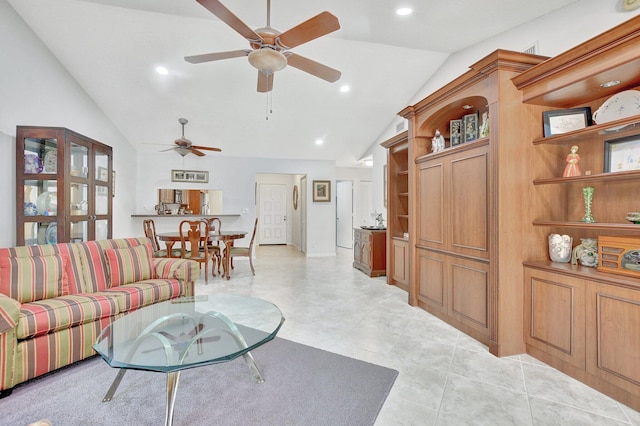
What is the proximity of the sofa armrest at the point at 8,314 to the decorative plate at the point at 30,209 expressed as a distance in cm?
185

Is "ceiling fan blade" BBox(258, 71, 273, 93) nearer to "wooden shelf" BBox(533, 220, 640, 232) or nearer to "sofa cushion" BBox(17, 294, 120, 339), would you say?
"sofa cushion" BBox(17, 294, 120, 339)

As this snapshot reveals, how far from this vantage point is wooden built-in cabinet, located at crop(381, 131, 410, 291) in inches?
178

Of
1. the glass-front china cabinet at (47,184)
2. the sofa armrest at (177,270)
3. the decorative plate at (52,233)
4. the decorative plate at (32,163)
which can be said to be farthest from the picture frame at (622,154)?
the decorative plate at (32,163)

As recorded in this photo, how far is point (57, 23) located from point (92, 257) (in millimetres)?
2883

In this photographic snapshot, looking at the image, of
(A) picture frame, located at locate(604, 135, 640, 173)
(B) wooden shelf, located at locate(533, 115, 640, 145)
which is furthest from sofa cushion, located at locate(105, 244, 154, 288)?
(A) picture frame, located at locate(604, 135, 640, 173)

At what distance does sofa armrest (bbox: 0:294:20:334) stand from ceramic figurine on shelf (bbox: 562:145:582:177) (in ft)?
12.6

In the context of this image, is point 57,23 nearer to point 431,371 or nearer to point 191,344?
point 191,344

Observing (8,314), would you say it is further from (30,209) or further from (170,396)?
(30,209)

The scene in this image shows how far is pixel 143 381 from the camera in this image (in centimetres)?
199

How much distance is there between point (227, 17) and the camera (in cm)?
204

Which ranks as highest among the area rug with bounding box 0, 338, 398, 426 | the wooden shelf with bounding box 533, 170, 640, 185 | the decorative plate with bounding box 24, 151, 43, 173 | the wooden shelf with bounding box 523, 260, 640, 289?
the decorative plate with bounding box 24, 151, 43, 173

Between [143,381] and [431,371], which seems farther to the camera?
[431,371]

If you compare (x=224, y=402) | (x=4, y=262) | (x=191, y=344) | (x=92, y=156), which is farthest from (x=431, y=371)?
(x=92, y=156)

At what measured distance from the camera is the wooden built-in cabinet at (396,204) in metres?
4.52
